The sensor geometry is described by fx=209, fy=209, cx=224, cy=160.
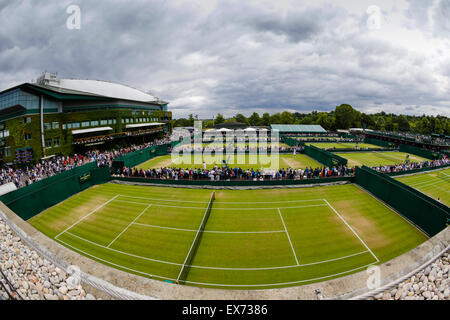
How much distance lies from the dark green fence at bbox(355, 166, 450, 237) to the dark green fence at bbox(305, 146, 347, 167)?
7.78m

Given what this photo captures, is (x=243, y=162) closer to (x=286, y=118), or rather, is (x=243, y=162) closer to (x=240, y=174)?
(x=240, y=174)

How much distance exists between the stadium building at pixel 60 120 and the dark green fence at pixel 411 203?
159ft

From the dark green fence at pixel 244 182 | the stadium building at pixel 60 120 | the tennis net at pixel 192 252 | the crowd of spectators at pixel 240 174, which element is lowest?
the tennis net at pixel 192 252

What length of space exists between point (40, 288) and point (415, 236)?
19.7 meters

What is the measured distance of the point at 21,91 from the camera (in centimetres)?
3416

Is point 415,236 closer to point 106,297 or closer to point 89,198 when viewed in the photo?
point 106,297

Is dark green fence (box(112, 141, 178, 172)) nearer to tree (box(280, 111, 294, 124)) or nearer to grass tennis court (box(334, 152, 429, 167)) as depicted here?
grass tennis court (box(334, 152, 429, 167))

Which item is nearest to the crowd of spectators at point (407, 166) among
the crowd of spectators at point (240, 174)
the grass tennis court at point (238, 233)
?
the crowd of spectators at point (240, 174)

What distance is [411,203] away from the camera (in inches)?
623

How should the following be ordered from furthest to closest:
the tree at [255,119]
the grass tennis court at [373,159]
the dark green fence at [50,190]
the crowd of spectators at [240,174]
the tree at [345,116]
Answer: the tree at [255,119]
the tree at [345,116]
the grass tennis court at [373,159]
the crowd of spectators at [240,174]
the dark green fence at [50,190]

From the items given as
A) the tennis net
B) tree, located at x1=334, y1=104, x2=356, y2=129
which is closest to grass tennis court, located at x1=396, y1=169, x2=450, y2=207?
the tennis net

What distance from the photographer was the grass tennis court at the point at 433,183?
74.2 feet

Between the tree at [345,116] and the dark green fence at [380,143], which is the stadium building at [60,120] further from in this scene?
the tree at [345,116]
